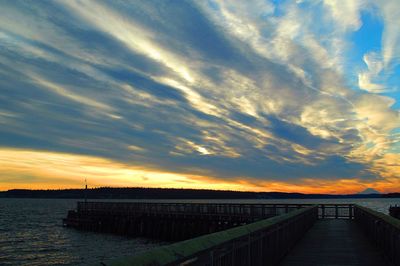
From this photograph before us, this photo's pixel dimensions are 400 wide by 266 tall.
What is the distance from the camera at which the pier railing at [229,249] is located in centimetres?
413

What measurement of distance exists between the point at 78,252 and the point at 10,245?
11.7m

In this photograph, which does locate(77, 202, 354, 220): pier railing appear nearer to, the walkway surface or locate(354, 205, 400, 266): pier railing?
the walkway surface

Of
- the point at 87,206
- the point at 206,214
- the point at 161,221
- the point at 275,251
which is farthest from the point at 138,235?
the point at 275,251

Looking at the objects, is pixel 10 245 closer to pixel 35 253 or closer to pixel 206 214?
pixel 35 253

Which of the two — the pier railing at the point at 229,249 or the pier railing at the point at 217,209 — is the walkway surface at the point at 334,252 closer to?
the pier railing at the point at 229,249

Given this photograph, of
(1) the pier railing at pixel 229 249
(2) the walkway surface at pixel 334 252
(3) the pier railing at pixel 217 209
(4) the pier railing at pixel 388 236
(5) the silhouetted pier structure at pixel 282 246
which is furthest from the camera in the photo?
(3) the pier railing at pixel 217 209

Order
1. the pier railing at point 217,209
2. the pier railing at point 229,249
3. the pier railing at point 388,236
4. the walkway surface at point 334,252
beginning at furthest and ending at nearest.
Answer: the pier railing at point 217,209 → the walkway surface at point 334,252 → the pier railing at point 388,236 → the pier railing at point 229,249

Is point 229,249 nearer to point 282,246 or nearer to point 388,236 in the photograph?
point 282,246

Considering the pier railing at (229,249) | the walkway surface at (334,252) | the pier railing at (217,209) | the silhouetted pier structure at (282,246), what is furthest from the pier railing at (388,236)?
the pier railing at (217,209)

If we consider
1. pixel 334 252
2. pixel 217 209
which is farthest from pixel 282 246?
pixel 217 209

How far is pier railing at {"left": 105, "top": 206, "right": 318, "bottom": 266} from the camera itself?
13.6 ft

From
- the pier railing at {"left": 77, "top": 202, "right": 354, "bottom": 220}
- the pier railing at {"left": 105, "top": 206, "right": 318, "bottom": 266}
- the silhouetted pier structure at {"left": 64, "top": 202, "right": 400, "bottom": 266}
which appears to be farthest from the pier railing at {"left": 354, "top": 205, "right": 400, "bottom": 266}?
the pier railing at {"left": 77, "top": 202, "right": 354, "bottom": 220}

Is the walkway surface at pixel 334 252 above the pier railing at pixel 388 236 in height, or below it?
below

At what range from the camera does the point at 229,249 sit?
22.1ft
